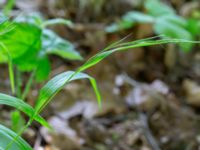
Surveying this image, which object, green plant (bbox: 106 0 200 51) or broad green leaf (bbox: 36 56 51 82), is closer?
broad green leaf (bbox: 36 56 51 82)

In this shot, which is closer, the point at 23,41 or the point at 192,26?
the point at 23,41

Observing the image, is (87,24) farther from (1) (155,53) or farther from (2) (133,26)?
(1) (155,53)

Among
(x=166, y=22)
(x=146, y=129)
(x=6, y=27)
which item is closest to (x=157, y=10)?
(x=166, y=22)

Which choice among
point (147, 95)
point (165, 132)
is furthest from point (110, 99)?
point (165, 132)

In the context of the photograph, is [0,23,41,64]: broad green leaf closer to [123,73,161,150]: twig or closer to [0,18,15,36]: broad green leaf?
[0,18,15,36]: broad green leaf

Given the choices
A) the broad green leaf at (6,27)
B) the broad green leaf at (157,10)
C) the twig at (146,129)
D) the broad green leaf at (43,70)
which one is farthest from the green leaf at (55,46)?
the broad green leaf at (157,10)

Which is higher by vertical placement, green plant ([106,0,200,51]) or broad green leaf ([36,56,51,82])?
green plant ([106,0,200,51])

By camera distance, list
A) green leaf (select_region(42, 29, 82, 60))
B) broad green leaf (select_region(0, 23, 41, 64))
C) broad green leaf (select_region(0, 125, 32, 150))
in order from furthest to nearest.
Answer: green leaf (select_region(42, 29, 82, 60))
broad green leaf (select_region(0, 23, 41, 64))
broad green leaf (select_region(0, 125, 32, 150))

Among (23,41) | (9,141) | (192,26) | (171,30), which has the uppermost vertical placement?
(192,26)

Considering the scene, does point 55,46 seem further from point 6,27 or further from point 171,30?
point 171,30

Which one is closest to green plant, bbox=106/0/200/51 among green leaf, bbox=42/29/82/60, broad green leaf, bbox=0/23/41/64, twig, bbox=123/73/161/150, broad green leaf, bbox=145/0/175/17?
broad green leaf, bbox=145/0/175/17

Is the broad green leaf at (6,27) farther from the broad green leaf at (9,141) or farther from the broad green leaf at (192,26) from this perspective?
the broad green leaf at (192,26)
